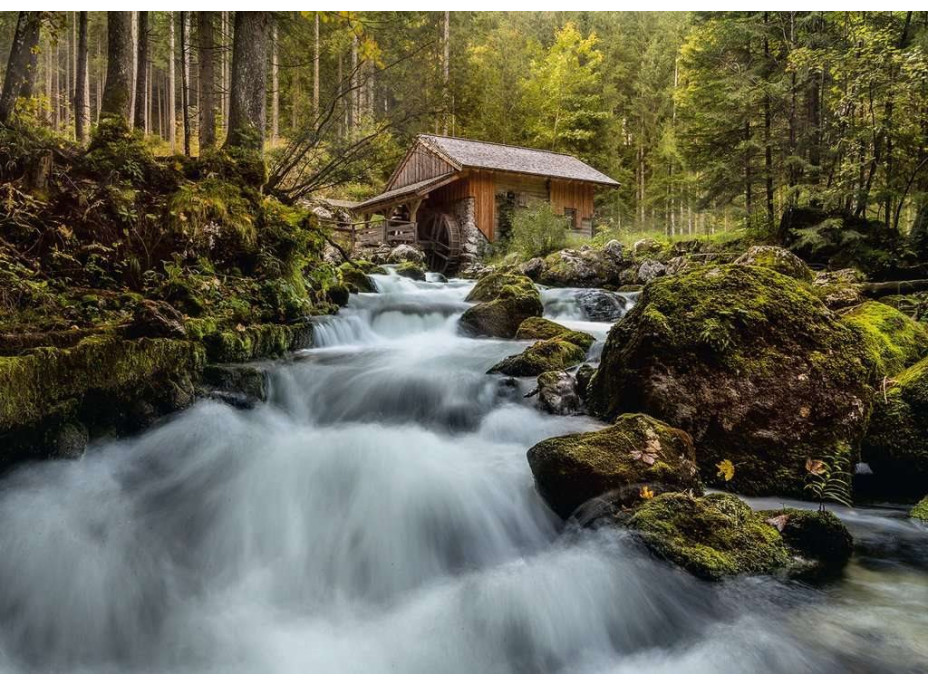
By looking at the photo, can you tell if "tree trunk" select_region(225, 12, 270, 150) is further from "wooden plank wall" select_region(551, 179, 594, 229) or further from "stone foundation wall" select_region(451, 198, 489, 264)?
"wooden plank wall" select_region(551, 179, 594, 229)

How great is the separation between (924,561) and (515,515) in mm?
2605

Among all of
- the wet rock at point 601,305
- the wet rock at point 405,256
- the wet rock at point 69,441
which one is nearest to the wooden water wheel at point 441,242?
the wet rock at point 405,256

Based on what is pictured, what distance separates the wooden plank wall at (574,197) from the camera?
2400 centimetres

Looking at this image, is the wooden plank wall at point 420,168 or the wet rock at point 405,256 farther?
the wooden plank wall at point 420,168

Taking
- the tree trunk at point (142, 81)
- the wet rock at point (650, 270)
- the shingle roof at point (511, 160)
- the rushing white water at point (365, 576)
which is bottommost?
the rushing white water at point (365, 576)

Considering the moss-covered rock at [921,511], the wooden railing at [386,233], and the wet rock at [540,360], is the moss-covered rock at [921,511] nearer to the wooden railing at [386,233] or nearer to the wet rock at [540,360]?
the wet rock at [540,360]

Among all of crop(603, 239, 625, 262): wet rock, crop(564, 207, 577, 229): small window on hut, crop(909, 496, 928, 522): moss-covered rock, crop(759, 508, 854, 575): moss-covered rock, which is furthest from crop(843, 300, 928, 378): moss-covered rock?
crop(564, 207, 577, 229): small window on hut

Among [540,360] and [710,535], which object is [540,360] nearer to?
[540,360]

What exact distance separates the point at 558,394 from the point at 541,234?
14.7 metres

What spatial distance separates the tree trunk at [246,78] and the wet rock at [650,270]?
10782 millimetres

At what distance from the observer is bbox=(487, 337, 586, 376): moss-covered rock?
6.31 m

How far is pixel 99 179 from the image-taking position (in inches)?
224

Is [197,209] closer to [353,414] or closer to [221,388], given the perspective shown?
[221,388]

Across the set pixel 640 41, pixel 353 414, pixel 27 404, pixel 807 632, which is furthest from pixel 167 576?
pixel 640 41
